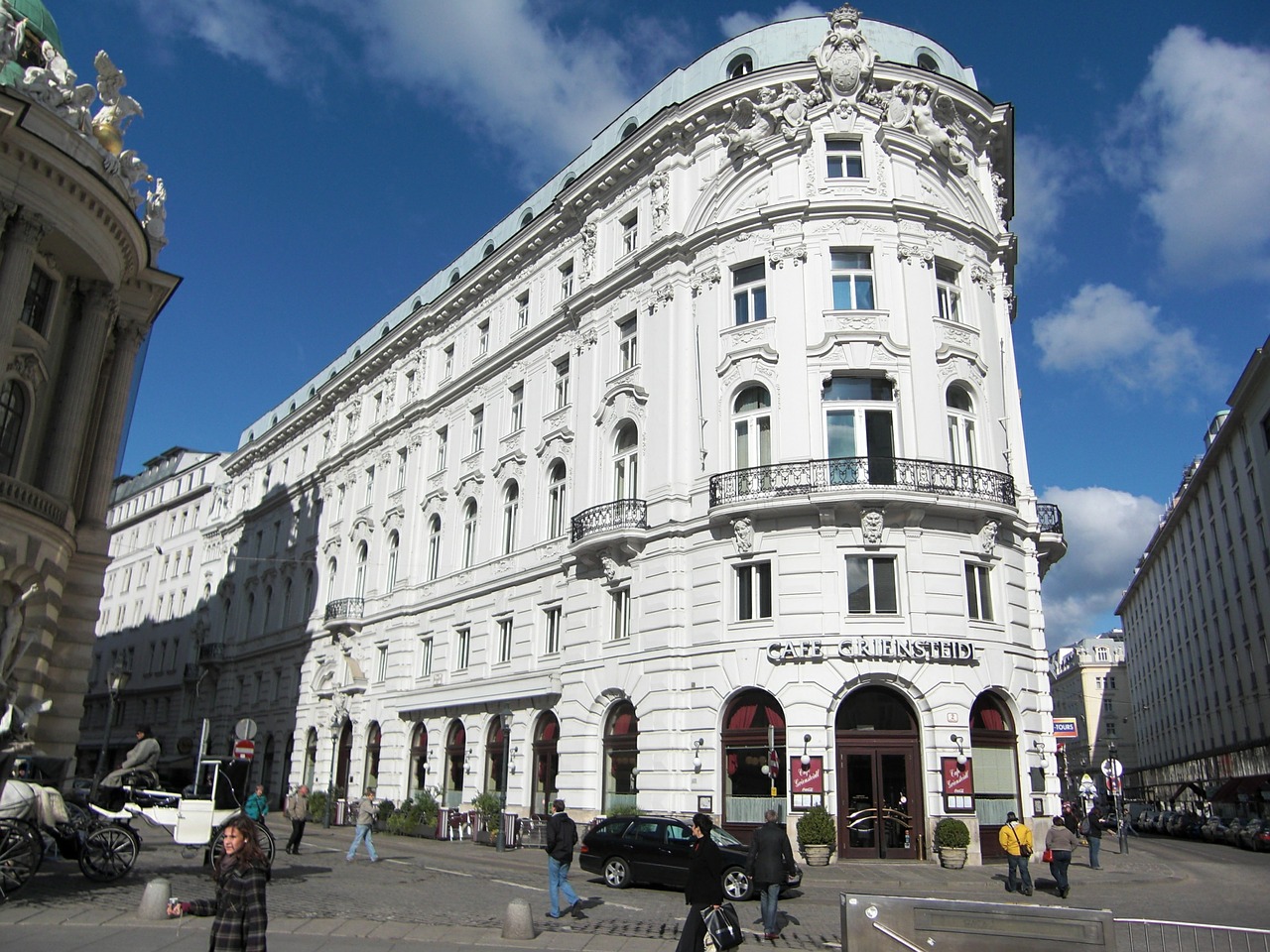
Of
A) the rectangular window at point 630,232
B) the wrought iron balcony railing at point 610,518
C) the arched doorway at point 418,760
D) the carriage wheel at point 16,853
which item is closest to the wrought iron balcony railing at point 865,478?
the wrought iron balcony railing at point 610,518

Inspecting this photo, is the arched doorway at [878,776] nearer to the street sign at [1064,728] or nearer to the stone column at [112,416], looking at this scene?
the street sign at [1064,728]

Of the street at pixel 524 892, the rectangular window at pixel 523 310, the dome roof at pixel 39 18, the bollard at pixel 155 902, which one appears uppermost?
the dome roof at pixel 39 18

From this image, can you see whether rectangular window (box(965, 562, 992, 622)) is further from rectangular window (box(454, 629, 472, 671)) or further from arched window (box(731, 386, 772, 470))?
rectangular window (box(454, 629, 472, 671))

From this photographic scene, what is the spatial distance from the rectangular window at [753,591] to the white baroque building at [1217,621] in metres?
40.2

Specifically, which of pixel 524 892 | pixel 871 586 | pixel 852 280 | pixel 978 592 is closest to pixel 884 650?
pixel 871 586

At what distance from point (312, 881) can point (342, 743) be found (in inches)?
1098

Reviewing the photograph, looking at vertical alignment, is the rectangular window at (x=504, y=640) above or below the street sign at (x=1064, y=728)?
above

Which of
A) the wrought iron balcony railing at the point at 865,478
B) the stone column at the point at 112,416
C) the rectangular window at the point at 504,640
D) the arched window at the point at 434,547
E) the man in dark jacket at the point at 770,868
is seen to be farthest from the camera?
the arched window at the point at 434,547

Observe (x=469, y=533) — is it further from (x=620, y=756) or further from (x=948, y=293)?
(x=948, y=293)

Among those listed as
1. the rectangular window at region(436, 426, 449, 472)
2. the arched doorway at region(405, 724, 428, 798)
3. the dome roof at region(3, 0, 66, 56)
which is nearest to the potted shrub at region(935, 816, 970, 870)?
the arched doorway at region(405, 724, 428, 798)

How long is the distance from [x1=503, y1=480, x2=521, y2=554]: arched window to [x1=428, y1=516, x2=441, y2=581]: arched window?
5.31m

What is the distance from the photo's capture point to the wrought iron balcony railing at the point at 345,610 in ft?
151

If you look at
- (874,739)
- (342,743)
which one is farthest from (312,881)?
(342,743)

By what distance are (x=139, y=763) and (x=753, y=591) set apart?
52.5ft
